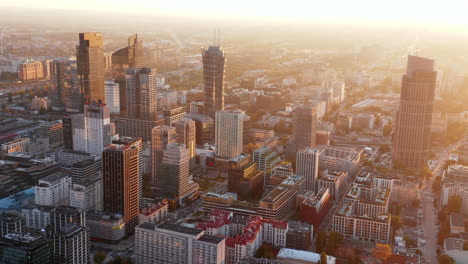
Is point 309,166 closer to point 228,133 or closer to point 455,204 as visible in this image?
point 228,133

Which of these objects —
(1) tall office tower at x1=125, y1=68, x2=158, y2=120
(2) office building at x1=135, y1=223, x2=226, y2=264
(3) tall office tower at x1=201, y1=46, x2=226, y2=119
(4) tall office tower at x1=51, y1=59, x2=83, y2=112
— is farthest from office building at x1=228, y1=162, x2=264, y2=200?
(4) tall office tower at x1=51, y1=59, x2=83, y2=112

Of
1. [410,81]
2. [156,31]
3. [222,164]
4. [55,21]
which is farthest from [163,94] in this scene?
[410,81]

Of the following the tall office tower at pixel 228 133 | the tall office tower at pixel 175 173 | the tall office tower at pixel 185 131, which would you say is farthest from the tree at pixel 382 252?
the tall office tower at pixel 228 133

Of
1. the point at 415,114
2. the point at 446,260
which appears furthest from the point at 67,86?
the point at 446,260

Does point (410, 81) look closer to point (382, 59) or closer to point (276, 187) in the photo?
point (276, 187)

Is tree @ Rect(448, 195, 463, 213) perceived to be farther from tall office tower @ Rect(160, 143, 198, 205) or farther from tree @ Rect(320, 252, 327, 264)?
tall office tower @ Rect(160, 143, 198, 205)
